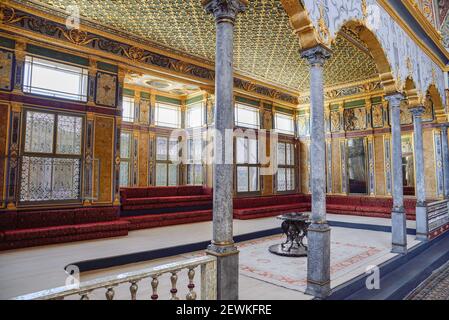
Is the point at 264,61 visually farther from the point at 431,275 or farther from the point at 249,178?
the point at 431,275

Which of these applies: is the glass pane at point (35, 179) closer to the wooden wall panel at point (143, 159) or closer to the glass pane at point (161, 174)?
the wooden wall panel at point (143, 159)

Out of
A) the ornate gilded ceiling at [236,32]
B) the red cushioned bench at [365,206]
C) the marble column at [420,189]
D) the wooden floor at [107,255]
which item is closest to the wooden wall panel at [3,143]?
the wooden floor at [107,255]

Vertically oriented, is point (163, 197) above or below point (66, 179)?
below

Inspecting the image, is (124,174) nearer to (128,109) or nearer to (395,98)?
(128,109)

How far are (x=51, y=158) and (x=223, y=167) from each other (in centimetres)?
510

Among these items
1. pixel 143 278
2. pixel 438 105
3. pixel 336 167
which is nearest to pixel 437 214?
pixel 438 105

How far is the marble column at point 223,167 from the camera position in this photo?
9.23ft

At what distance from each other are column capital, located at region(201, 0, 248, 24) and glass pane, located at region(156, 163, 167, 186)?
8794mm

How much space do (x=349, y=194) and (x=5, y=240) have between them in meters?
10.5

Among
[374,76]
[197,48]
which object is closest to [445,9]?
[374,76]

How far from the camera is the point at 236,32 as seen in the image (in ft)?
23.2

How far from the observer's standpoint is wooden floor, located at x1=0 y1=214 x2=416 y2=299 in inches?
150

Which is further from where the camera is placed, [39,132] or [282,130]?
[282,130]

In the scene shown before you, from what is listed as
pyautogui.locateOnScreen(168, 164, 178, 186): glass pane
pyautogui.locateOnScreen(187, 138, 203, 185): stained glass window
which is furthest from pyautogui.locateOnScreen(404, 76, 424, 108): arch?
pyautogui.locateOnScreen(168, 164, 178, 186): glass pane
